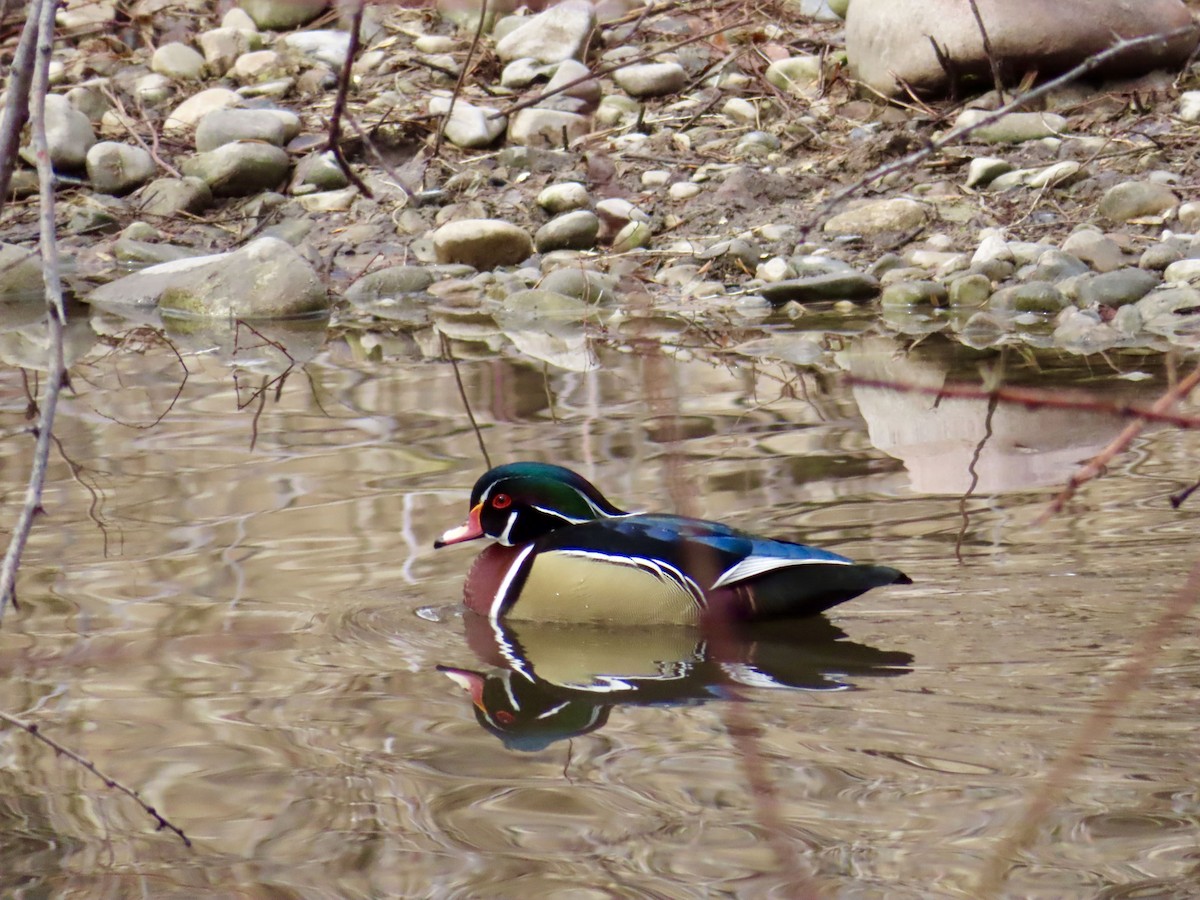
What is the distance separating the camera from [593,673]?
3.84 m

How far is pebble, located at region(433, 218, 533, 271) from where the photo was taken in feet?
32.4

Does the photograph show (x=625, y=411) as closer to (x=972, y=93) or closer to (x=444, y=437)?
(x=444, y=437)

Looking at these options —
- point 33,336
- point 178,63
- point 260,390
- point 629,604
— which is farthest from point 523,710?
point 178,63

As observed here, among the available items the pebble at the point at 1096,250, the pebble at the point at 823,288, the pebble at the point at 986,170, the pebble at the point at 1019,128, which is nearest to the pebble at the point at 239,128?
the pebble at the point at 823,288

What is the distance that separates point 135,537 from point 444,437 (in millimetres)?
1485

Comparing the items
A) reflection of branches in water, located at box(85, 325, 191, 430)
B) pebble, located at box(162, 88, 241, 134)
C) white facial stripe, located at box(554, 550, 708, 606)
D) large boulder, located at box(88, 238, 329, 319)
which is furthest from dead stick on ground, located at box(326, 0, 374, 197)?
pebble, located at box(162, 88, 241, 134)

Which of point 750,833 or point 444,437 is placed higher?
point 444,437

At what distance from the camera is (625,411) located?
6387mm

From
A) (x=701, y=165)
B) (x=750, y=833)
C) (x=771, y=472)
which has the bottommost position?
(x=750, y=833)

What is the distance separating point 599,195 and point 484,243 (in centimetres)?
213

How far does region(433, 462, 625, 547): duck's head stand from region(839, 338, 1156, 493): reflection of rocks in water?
0.95 metres

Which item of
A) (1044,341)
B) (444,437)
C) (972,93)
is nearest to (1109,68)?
(972,93)

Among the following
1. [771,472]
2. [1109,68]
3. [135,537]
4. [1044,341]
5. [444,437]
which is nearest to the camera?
[135,537]

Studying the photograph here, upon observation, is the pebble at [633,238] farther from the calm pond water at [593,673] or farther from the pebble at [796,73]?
the calm pond water at [593,673]
